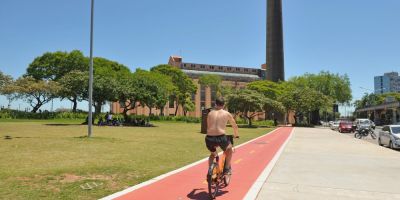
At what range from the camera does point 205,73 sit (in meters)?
126

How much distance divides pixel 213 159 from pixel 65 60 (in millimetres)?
65269

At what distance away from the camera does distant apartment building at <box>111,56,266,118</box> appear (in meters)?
120

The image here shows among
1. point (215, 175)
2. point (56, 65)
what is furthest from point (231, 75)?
point (215, 175)

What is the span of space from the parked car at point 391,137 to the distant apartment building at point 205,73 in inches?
3639

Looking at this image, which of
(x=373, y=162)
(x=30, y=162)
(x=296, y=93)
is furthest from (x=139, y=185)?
(x=296, y=93)

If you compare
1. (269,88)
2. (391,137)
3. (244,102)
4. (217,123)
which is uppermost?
(269,88)

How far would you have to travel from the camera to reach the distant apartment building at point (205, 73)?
395 feet

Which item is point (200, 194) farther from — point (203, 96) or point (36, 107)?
point (203, 96)

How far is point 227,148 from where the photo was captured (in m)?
7.88

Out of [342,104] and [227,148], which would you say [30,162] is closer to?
[227,148]

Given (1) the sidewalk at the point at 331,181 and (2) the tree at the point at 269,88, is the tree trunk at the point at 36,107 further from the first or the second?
(1) the sidewalk at the point at 331,181

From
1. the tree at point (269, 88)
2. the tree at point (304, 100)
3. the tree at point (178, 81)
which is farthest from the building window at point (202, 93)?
the tree at point (304, 100)

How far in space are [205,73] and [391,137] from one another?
10505cm

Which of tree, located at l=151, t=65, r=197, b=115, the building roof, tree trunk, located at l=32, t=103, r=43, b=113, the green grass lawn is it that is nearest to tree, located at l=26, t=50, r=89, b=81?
tree trunk, located at l=32, t=103, r=43, b=113
